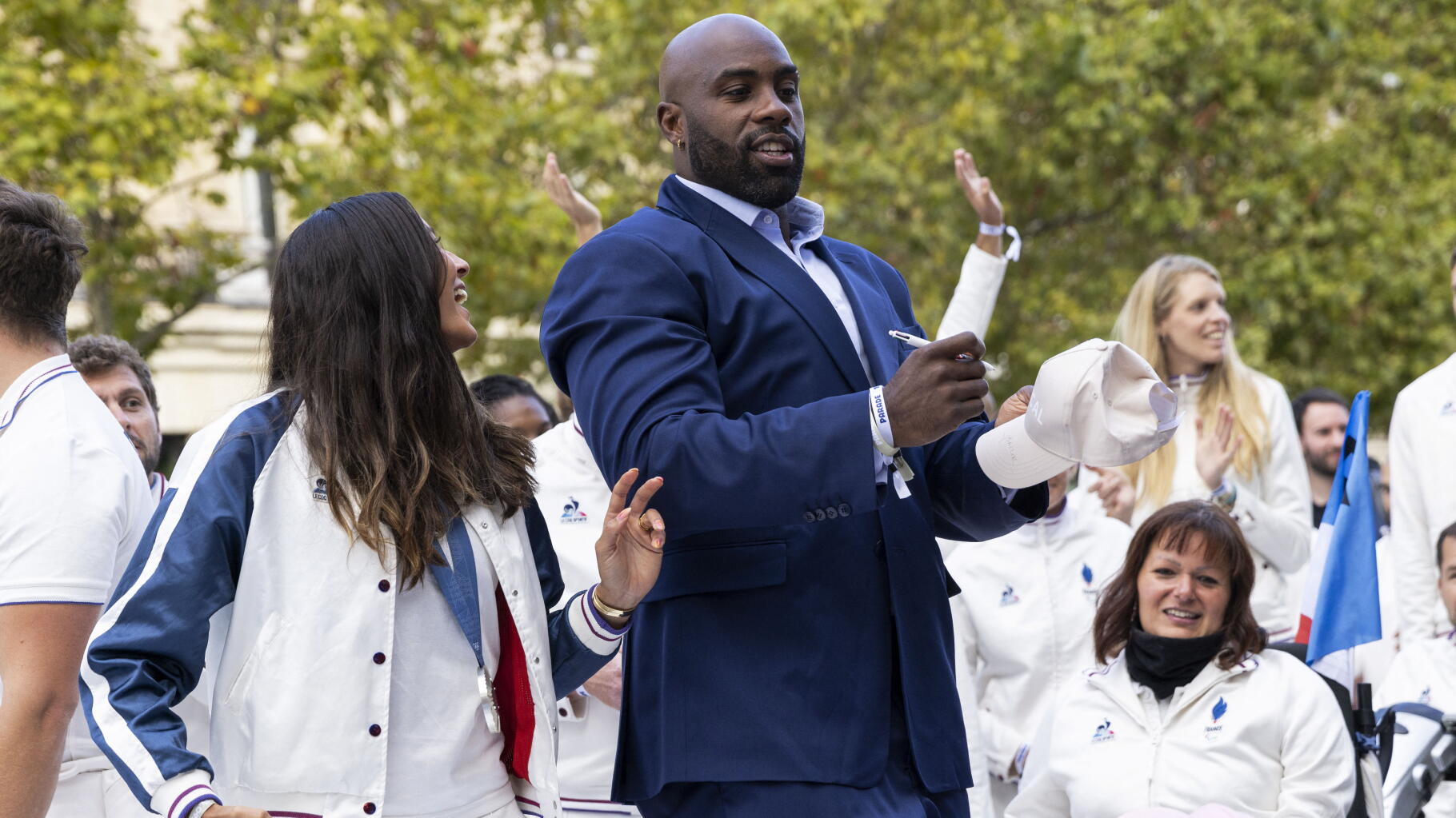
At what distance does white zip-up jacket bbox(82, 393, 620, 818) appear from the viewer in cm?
277

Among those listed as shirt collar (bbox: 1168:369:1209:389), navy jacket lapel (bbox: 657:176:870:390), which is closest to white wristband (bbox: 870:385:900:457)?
navy jacket lapel (bbox: 657:176:870:390)

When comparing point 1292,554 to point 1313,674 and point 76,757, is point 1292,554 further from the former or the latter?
point 76,757

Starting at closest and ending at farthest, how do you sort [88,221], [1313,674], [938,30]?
1. [1313,674]
2. [88,221]
3. [938,30]

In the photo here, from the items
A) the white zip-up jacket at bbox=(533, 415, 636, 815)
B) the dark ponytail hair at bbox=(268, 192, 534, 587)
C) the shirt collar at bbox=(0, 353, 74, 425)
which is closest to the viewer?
the dark ponytail hair at bbox=(268, 192, 534, 587)

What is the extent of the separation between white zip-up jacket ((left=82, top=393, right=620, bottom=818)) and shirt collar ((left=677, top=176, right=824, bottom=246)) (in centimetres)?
89

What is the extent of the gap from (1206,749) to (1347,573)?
802 mm

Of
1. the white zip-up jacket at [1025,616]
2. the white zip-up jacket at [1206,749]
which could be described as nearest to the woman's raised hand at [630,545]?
the white zip-up jacket at [1206,749]

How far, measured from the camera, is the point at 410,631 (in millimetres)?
2992

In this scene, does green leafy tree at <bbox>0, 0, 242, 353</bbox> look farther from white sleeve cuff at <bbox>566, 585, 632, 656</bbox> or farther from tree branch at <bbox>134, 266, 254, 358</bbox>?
white sleeve cuff at <bbox>566, 585, 632, 656</bbox>

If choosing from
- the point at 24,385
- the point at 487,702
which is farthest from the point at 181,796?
the point at 24,385

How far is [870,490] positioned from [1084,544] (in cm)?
347

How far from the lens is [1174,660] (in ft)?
16.2

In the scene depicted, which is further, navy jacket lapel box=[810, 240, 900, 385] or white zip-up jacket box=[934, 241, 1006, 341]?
white zip-up jacket box=[934, 241, 1006, 341]

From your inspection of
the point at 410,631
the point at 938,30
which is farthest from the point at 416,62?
the point at 410,631
